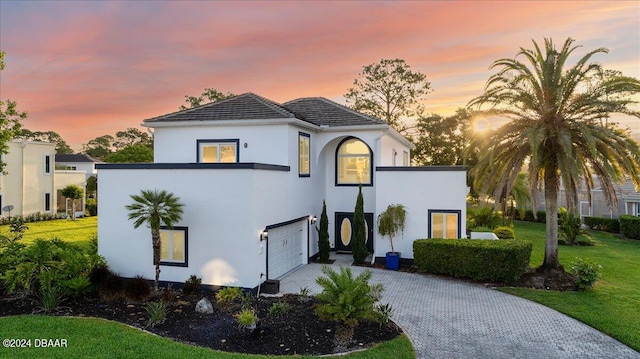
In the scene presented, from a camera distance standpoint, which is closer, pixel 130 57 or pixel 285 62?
pixel 130 57

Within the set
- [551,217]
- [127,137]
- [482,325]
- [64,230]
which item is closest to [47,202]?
[64,230]

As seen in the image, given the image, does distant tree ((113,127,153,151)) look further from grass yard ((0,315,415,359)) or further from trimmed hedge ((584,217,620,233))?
grass yard ((0,315,415,359))

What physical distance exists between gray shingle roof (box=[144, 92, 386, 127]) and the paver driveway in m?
6.53

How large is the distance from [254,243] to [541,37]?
478 inches

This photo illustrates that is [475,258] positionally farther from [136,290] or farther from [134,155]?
[134,155]

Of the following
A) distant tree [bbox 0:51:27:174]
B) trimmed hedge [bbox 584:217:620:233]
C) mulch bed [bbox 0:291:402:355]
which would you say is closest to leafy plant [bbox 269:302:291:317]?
mulch bed [bbox 0:291:402:355]

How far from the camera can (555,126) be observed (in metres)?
14.0

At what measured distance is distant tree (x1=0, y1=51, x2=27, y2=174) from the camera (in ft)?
55.4

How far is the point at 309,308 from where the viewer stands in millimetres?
10875

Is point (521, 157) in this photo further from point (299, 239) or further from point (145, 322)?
point (145, 322)

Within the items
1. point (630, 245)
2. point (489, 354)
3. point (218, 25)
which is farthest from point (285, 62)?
point (630, 245)

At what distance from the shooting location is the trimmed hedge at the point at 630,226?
88.1 ft

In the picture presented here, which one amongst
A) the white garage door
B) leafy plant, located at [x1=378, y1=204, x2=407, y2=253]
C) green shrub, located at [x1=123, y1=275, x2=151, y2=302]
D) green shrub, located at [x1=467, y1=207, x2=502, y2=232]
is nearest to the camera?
green shrub, located at [x1=123, y1=275, x2=151, y2=302]

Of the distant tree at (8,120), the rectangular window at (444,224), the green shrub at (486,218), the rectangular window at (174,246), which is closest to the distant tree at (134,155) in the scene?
the distant tree at (8,120)
